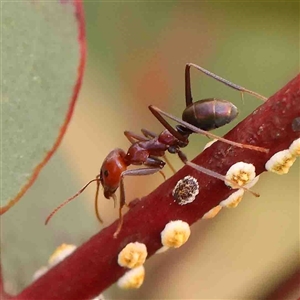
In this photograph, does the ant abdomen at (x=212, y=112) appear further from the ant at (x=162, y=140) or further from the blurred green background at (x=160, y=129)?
the blurred green background at (x=160, y=129)

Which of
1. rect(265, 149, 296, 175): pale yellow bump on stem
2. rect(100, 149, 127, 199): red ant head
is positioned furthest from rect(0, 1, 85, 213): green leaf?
rect(265, 149, 296, 175): pale yellow bump on stem

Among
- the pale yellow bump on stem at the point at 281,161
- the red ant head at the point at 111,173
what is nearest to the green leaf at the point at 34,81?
the red ant head at the point at 111,173

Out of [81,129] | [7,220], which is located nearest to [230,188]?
[7,220]

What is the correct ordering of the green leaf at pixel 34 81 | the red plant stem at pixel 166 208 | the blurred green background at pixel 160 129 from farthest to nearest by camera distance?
the blurred green background at pixel 160 129 → the green leaf at pixel 34 81 → the red plant stem at pixel 166 208

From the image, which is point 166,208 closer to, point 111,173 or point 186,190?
point 186,190

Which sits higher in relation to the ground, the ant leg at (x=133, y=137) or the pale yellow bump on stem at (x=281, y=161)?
the pale yellow bump on stem at (x=281, y=161)

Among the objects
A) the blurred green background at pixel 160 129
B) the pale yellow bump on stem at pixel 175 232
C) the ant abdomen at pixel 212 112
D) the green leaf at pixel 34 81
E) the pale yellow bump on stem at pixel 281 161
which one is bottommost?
the blurred green background at pixel 160 129

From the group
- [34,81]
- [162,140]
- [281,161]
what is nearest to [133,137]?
[162,140]
